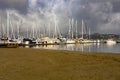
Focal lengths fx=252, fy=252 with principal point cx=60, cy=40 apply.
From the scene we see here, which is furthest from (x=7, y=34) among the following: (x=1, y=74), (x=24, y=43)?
(x=1, y=74)

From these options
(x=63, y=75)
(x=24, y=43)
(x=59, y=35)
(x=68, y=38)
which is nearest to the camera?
(x=63, y=75)

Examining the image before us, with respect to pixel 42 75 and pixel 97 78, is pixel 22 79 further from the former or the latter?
pixel 97 78

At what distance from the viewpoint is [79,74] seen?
1598 cm

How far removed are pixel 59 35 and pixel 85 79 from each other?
137 metres

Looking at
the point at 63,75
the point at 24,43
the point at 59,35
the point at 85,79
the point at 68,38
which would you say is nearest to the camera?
the point at 85,79

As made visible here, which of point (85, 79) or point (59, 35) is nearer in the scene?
point (85, 79)

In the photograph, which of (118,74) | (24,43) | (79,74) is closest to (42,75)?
(79,74)

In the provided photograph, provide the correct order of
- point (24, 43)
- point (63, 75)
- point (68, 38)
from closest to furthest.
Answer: point (63, 75) → point (24, 43) → point (68, 38)

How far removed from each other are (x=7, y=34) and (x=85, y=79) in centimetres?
10242

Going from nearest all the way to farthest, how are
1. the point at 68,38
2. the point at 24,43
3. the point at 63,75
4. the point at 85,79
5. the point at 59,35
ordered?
the point at 85,79 < the point at 63,75 < the point at 24,43 < the point at 59,35 < the point at 68,38

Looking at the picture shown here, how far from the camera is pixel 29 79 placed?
47.5 ft

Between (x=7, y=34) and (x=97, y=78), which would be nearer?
(x=97, y=78)

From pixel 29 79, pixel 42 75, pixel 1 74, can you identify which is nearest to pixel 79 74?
pixel 42 75

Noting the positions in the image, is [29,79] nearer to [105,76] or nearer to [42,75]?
[42,75]
